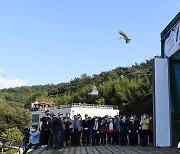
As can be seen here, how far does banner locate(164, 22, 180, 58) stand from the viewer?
13.2 meters

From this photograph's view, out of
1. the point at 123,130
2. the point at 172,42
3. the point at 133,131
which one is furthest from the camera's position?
the point at 123,130

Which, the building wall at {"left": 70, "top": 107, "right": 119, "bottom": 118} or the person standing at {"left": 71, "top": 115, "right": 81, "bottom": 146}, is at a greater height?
the building wall at {"left": 70, "top": 107, "right": 119, "bottom": 118}

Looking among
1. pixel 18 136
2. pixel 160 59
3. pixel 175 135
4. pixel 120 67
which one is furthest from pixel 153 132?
pixel 120 67

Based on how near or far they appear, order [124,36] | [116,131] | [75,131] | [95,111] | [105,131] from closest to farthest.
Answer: [124,36] → [75,131] → [116,131] → [105,131] → [95,111]

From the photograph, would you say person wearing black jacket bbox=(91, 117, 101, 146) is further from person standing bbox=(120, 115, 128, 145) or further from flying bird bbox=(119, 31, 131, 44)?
flying bird bbox=(119, 31, 131, 44)

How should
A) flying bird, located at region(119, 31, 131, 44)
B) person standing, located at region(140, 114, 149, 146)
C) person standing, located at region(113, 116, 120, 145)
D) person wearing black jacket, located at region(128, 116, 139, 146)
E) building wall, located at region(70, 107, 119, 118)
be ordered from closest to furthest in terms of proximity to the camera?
flying bird, located at region(119, 31, 131, 44) → person standing, located at region(140, 114, 149, 146) → person wearing black jacket, located at region(128, 116, 139, 146) → person standing, located at region(113, 116, 120, 145) → building wall, located at region(70, 107, 119, 118)

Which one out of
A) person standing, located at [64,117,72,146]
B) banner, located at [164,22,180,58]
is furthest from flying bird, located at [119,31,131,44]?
person standing, located at [64,117,72,146]

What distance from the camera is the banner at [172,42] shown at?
13159 mm

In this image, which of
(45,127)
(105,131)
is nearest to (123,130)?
(105,131)

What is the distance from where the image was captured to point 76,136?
1409 centimetres

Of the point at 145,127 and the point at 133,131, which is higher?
the point at 145,127

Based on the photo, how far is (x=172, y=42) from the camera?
540 inches

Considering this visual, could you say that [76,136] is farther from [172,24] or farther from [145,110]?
[145,110]

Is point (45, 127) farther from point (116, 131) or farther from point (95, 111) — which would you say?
point (95, 111)
